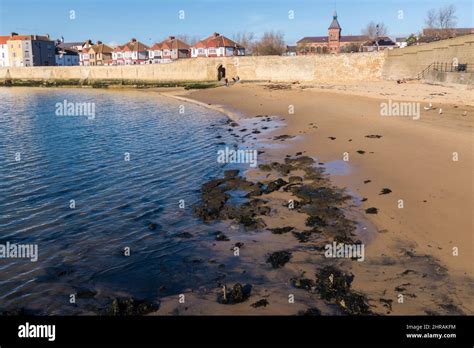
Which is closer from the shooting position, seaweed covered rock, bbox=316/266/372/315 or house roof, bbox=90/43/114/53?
seaweed covered rock, bbox=316/266/372/315

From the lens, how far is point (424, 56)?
4553cm

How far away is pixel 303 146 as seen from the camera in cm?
1938

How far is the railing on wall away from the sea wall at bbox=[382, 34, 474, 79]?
0.32m

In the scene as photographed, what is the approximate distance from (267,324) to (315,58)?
203 feet

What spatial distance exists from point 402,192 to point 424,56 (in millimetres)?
39871

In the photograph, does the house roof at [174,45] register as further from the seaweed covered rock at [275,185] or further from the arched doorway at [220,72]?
the seaweed covered rock at [275,185]

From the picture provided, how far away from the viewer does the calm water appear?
7996 millimetres

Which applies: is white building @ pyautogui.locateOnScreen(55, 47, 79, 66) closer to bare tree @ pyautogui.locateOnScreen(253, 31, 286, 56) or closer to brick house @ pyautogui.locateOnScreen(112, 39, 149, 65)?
brick house @ pyautogui.locateOnScreen(112, 39, 149, 65)

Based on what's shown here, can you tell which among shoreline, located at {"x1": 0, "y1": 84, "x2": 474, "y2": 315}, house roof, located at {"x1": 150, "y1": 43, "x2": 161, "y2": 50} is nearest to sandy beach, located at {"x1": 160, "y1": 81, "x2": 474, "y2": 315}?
shoreline, located at {"x1": 0, "y1": 84, "x2": 474, "y2": 315}

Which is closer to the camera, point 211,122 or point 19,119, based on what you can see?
point 211,122

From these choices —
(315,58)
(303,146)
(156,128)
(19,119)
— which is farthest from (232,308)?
(315,58)

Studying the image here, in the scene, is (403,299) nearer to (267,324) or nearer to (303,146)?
(267,324)

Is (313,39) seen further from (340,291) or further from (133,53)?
(340,291)

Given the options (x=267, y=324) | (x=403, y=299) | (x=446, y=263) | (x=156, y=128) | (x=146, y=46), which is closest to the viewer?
(x=267, y=324)
